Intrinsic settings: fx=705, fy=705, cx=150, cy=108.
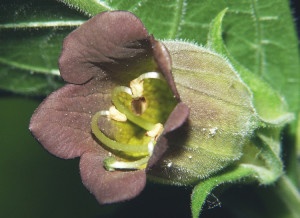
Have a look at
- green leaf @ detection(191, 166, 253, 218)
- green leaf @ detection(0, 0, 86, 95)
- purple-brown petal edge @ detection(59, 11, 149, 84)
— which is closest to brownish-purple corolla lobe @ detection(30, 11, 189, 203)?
purple-brown petal edge @ detection(59, 11, 149, 84)

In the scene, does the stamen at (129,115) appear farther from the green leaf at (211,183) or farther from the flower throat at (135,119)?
the green leaf at (211,183)

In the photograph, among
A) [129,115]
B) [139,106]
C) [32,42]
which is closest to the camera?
[129,115]

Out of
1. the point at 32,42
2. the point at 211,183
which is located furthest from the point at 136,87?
the point at 32,42

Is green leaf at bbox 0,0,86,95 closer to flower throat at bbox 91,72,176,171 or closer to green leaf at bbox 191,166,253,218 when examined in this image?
flower throat at bbox 91,72,176,171

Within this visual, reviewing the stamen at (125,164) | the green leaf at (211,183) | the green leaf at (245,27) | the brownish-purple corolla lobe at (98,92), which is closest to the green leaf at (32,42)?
the green leaf at (245,27)

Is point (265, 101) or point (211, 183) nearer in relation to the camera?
point (211, 183)

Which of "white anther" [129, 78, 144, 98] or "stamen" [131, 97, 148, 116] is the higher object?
"white anther" [129, 78, 144, 98]

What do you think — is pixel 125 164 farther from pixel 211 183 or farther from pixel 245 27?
pixel 245 27
